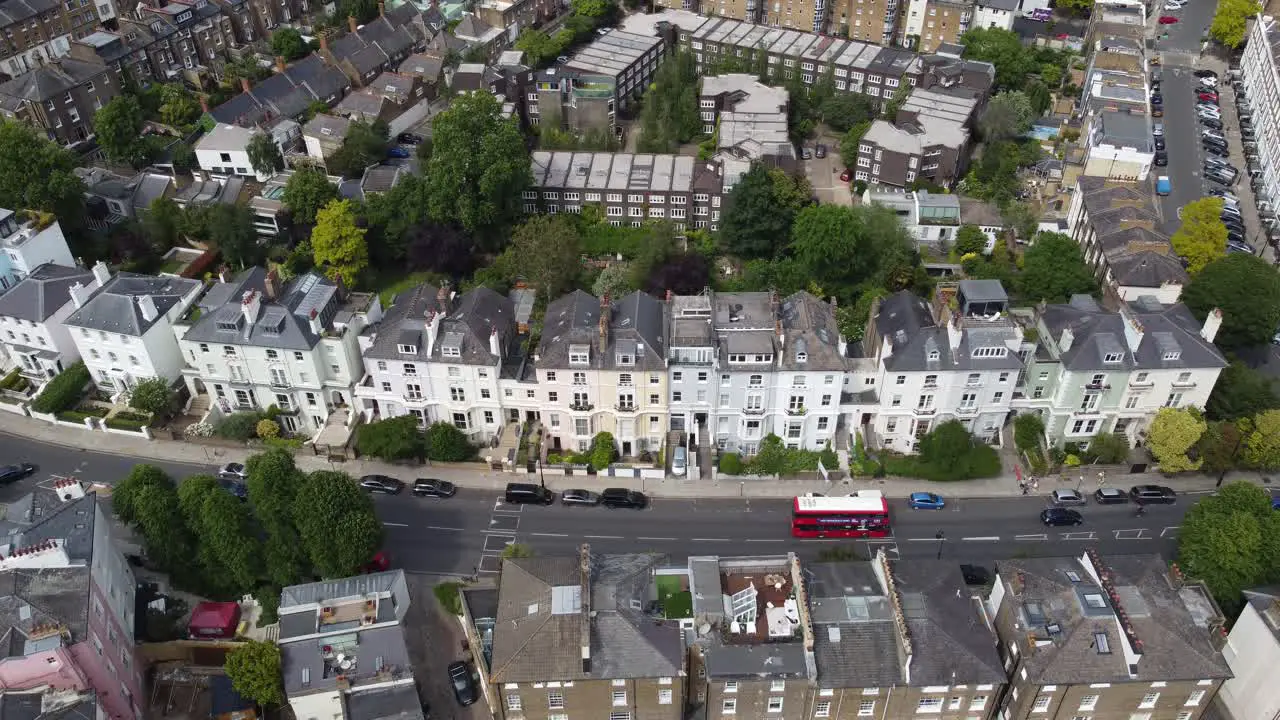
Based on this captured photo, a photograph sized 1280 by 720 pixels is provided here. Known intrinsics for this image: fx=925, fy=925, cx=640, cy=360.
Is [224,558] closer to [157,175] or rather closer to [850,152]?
[157,175]

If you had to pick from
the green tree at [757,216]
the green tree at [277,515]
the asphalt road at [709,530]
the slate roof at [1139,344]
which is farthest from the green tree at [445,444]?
the slate roof at [1139,344]

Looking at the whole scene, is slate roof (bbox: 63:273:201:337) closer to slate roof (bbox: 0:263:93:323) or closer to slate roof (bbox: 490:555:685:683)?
slate roof (bbox: 0:263:93:323)

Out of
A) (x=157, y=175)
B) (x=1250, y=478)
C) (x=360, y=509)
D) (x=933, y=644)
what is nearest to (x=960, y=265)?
(x=1250, y=478)

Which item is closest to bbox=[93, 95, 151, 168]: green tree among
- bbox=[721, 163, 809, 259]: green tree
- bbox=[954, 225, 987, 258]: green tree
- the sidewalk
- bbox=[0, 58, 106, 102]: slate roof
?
bbox=[0, 58, 106, 102]: slate roof

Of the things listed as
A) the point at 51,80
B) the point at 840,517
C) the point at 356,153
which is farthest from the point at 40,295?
the point at 840,517

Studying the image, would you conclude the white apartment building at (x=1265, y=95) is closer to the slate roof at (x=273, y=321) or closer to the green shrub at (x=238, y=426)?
the slate roof at (x=273, y=321)
